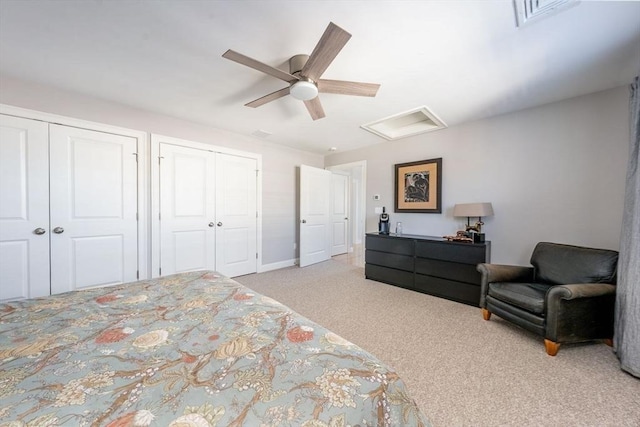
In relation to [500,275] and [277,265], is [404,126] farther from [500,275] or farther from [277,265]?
[277,265]

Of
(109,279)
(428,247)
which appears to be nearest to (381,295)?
(428,247)

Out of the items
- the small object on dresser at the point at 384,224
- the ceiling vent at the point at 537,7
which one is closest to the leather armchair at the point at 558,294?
the small object on dresser at the point at 384,224

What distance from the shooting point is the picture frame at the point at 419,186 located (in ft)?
11.8

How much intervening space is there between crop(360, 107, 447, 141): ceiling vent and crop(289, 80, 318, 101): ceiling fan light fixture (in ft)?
4.94

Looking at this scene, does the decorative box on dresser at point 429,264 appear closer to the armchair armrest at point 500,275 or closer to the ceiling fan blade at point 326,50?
the armchair armrest at point 500,275

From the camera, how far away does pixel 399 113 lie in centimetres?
302

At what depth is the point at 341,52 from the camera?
1.90 m

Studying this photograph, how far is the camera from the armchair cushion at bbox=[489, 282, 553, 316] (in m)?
2.00

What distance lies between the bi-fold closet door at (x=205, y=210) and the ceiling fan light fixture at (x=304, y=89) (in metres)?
2.19

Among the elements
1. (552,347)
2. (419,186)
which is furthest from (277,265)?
(552,347)

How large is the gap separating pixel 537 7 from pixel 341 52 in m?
1.26

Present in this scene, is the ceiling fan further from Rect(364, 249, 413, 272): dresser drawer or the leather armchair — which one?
Rect(364, 249, 413, 272): dresser drawer

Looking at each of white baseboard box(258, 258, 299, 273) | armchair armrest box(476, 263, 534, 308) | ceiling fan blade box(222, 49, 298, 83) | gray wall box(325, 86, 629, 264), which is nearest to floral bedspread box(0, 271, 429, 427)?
ceiling fan blade box(222, 49, 298, 83)

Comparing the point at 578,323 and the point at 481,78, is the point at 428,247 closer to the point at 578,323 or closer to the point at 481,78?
the point at 578,323
